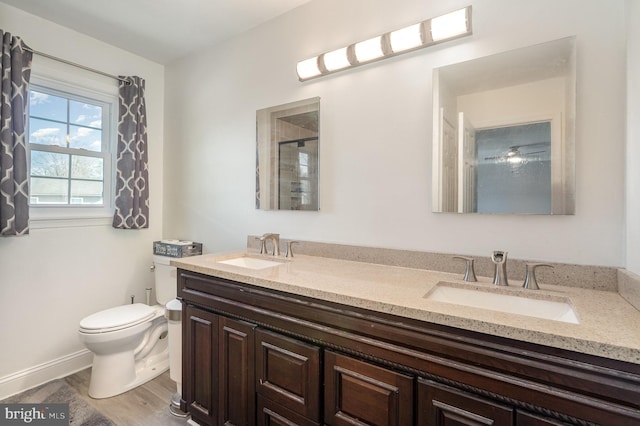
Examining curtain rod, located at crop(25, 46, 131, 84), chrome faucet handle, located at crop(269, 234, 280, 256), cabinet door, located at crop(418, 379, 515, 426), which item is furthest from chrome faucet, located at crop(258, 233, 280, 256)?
curtain rod, located at crop(25, 46, 131, 84)

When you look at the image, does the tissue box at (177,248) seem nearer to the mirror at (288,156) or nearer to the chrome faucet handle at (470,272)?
the mirror at (288,156)

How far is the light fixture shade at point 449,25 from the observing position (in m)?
1.37

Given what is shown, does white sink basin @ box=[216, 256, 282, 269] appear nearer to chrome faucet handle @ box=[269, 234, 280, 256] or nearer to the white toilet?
chrome faucet handle @ box=[269, 234, 280, 256]

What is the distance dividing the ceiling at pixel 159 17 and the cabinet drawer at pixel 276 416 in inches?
87.2

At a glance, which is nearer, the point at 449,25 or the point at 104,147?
the point at 449,25

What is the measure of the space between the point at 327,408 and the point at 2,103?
2.48 meters

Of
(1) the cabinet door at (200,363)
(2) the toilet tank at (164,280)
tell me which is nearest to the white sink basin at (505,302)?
(1) the cabinet door at (200,363)

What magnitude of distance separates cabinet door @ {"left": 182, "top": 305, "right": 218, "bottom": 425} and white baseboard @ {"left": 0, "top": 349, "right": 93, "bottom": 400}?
120cm

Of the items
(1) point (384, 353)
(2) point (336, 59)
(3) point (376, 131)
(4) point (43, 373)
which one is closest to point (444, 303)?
(1) point (384, 353)

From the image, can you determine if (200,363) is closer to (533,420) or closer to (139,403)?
(139,403)

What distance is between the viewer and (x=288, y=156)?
2.01m

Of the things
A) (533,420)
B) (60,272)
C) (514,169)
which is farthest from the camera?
(60,272)

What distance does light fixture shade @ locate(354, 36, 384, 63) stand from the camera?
62.6 inches

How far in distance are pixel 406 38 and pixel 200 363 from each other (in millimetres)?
Answer: 1955
